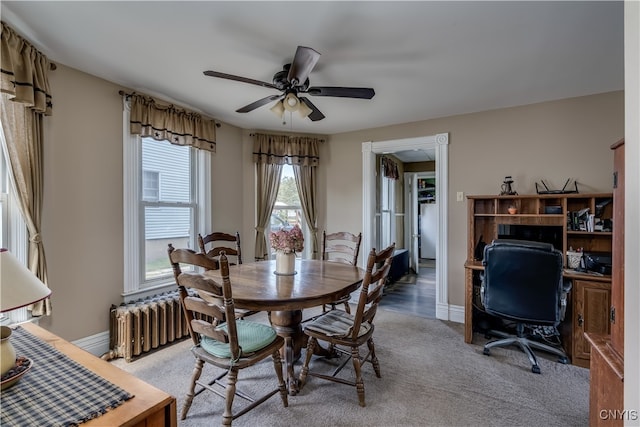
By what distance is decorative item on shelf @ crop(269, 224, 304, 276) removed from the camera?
2.34 metres

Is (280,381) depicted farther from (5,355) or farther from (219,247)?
(219,247)

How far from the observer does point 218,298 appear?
1656 millimetres

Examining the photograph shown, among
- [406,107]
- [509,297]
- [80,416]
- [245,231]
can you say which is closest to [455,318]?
[509,297]

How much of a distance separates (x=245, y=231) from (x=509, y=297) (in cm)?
318

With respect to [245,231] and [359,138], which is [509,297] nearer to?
[359,138]

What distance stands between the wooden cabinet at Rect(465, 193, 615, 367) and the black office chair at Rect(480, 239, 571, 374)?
0.17m

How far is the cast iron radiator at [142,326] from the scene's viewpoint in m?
2.55

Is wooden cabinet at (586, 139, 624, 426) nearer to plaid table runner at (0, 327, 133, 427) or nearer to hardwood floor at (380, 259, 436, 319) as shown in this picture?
plaid table runner at (0, 327, 133, 427)

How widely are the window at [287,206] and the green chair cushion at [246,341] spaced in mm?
2429

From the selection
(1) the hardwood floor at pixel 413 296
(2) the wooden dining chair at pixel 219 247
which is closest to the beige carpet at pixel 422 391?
(2) the wooden dining chair at pixel 219 247

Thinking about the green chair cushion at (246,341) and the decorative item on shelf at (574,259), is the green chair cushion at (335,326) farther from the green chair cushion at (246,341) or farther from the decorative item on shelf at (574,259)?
the decorative item on shelf at (574,259)

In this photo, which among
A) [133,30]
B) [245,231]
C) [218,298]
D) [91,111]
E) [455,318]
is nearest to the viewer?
[218,298]

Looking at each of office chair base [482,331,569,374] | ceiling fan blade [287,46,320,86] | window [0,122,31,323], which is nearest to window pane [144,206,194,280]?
window [0,122,31,323]

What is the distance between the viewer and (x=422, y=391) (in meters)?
2.17
